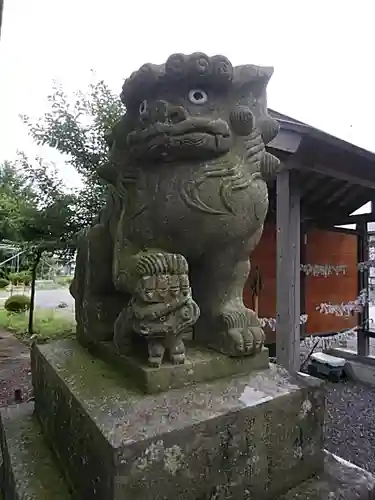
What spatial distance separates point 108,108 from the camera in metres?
4.71

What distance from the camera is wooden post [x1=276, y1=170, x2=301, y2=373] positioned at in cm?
304

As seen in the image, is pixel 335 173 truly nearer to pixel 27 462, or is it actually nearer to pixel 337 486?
pixel 337 486

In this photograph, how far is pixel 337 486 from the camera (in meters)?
0.91

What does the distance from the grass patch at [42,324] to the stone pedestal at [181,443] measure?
444 cm

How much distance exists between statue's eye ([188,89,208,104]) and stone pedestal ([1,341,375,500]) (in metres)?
0.67

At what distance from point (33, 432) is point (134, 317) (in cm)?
66

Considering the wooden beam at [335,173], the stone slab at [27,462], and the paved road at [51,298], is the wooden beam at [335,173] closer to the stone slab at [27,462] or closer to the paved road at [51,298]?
the stone slab at [27,462]

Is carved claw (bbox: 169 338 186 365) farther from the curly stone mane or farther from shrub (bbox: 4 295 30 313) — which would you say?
shrub (bbox: 4 295 30 313)

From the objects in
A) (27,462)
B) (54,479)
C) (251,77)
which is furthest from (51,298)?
(251,77)

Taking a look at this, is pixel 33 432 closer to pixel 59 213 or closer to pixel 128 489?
pixel 128 489

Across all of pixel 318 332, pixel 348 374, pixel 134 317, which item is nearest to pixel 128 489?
pixel 134 317

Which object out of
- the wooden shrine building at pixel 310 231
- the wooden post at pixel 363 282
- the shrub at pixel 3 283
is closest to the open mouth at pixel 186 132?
the wooden shrine building at pixel 310 231

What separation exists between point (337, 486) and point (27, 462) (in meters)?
0.78

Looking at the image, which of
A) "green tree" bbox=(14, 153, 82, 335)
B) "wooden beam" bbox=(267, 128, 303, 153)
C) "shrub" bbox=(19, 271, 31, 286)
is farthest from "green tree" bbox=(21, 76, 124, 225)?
"shrub" bbox=(19, 271, 31, 286)
